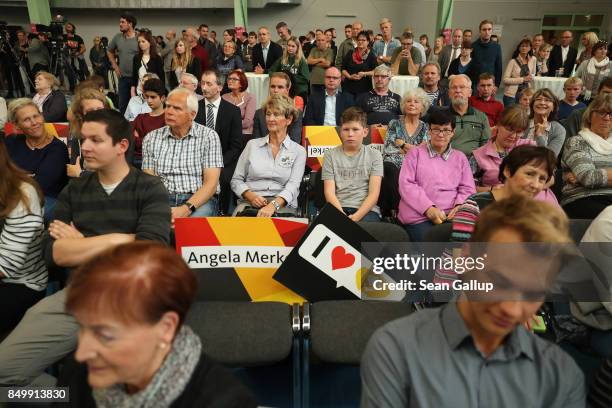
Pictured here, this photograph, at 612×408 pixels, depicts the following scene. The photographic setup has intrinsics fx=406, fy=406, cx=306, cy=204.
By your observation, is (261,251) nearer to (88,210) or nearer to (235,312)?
(235,312)

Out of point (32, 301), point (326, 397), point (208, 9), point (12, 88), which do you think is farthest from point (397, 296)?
point (208, 9)

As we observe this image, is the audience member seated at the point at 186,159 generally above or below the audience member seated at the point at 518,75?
below

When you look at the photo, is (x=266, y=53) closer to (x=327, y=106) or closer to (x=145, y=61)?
(x=145, y=61)

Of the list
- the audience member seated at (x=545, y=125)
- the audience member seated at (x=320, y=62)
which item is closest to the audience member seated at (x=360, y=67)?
the audience member seated at (x=320, y=62)

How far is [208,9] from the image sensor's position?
13.5 meters

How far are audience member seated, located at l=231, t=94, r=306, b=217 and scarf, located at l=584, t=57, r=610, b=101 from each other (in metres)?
4.54

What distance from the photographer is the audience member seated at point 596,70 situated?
17.4ft

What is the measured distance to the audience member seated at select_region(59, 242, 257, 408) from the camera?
83 centimetres

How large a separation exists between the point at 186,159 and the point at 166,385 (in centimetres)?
206

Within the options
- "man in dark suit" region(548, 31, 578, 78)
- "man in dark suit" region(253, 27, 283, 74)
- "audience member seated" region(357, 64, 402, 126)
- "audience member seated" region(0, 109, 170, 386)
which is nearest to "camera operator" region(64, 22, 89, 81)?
"man in dark suit" region(253, 27, 283, 74)

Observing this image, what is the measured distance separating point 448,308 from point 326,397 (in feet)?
4.00

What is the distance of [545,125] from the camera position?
352 cm

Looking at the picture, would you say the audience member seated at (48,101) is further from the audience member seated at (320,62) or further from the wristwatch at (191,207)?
the audience member seated at (320,62)

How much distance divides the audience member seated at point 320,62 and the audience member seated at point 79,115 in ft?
11.9
